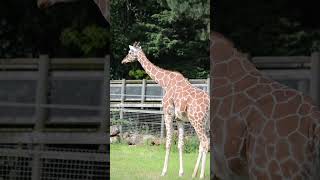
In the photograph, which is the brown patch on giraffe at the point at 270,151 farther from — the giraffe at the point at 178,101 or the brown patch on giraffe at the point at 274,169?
the giraffe at the point at 178,101

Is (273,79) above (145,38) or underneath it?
underneath

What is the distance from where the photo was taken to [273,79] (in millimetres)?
2857

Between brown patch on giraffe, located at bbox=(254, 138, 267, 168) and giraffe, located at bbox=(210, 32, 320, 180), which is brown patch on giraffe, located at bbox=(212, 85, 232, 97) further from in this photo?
brown patch on giraffe, located at bbox=(254, 138, 267, 168)

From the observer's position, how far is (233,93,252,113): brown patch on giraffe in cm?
286

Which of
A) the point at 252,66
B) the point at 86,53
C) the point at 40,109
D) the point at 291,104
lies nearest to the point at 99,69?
the point at 86,53

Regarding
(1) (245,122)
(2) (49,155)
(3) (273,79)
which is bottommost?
(2) (49,155)

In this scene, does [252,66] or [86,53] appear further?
[86,53]

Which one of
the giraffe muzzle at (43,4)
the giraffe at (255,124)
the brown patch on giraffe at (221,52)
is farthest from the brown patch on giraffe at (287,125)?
the giraffe muzzle at (43,4)

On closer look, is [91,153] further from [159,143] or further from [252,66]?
[252,66]

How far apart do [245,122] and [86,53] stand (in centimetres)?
100

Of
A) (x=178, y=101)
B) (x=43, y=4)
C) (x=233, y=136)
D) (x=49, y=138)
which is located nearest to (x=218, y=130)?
(x=233, y=136)

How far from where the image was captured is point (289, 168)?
2725 mm

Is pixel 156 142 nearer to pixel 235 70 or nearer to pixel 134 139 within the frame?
pixel 134 139

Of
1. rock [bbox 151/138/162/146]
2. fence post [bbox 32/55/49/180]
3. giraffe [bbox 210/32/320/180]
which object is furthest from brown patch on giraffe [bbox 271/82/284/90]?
fence post [bbox 32/55/49/180]
